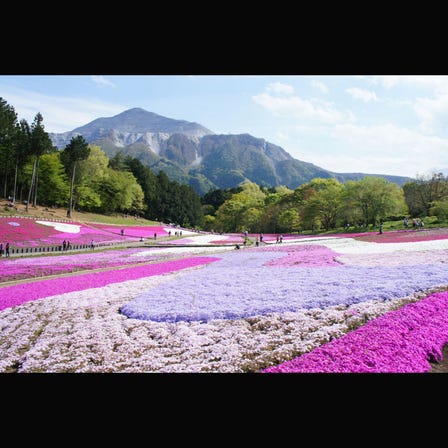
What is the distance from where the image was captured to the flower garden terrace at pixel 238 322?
5.78 metres

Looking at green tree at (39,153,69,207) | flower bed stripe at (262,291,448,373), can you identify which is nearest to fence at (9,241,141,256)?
flower bed stripe at (262,291,448,373)

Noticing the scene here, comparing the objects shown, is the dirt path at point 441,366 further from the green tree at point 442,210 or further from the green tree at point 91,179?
the green tree at point 91,179

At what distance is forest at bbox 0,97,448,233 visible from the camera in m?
29.3

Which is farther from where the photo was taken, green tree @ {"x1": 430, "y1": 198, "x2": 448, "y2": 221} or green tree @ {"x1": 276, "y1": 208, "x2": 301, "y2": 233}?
green tree @ {"x1": 276, "y1": 208, "x2": 301, "y2": 233}

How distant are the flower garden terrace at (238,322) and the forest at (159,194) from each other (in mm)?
13652

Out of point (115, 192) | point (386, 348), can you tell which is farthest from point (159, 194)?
point (386, 348)

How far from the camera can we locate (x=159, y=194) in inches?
2884

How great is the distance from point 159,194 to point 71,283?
62729mm

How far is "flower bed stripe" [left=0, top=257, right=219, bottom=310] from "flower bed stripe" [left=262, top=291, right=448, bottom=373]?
876cm

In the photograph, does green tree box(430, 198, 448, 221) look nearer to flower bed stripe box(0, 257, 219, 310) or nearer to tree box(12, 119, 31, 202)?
flower bed stripe box(0, 257, 219, 310)

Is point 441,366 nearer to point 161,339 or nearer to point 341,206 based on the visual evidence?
point 161,339

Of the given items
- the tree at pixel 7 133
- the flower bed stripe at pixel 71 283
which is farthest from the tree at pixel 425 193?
the tree at pixel 7 133
